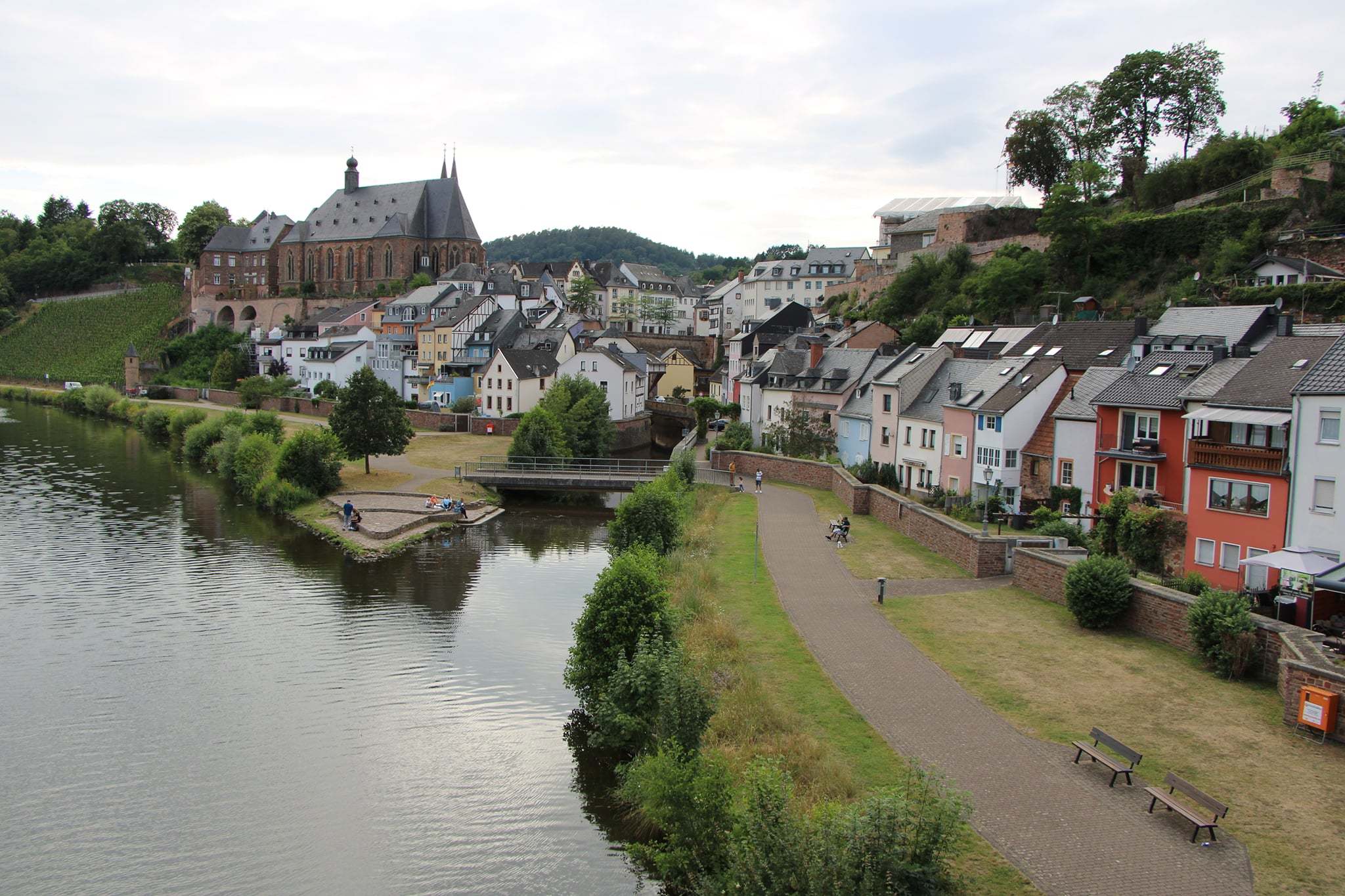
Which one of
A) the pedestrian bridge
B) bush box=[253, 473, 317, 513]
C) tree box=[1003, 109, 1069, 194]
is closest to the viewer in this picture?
bush box=[253, 473, 317, 513]

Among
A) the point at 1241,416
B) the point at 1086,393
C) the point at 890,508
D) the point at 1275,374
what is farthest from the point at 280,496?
the point at 1275,374

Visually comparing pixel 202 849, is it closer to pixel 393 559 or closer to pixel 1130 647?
pixel 1130 647

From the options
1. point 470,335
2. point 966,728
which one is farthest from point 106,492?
point 966,728

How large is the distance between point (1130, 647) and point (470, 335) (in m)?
64.5

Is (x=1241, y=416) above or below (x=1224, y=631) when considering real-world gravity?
above

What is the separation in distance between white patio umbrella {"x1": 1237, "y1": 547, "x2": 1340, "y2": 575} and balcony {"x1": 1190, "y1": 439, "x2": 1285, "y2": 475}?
2306 millimetres

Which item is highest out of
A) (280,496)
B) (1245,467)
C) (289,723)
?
(1245,467)

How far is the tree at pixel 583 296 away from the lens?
99438mm

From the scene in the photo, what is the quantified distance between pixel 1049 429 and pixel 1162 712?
58.2ft

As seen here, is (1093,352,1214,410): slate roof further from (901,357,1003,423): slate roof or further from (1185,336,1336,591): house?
(901,357,1003,423): slate roof

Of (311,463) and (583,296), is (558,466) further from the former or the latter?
(583,296)

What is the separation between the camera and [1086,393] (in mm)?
31156

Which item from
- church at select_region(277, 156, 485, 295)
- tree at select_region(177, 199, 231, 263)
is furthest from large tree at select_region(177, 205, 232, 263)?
church at select_region(277, 156, 485, 295)

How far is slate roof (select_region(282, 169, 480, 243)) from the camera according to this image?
105375 mm
